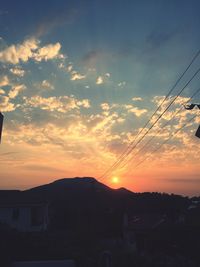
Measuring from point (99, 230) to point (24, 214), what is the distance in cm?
1058

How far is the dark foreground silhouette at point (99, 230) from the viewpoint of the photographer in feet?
63.4


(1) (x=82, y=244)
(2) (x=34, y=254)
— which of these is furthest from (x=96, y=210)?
(2) (x=34, y=254)

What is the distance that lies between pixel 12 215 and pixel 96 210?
12170mm

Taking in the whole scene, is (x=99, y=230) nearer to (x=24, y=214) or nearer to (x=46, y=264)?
(x=24, y=214)

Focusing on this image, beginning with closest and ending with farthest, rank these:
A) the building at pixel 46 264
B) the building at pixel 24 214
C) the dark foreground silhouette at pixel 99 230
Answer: the building at pixel 46 264, the dark foreground silhouette at pixel 99 230, the building at pixel 24 214

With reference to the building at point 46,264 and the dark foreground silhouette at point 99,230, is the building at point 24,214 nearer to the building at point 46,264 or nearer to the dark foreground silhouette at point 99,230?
the dark foreground silhouette at point 99,230

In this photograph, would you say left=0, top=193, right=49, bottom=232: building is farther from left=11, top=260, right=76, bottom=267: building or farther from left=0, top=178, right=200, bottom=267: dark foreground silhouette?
left=11, top=260, right=76, bottom=267: building

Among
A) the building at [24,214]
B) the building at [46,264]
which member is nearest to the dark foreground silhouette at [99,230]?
the building at [24,214]

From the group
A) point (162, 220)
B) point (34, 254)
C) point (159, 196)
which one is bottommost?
point (34, 254)

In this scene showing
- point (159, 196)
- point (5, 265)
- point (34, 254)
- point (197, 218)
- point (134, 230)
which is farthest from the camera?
point (159, 196)

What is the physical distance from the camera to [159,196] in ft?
228

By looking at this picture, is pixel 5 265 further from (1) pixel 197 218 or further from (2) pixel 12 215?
(2) pixel 12 215

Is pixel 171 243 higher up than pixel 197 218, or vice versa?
pixel 197 218

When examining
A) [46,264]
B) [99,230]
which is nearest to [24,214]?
[99,230]
